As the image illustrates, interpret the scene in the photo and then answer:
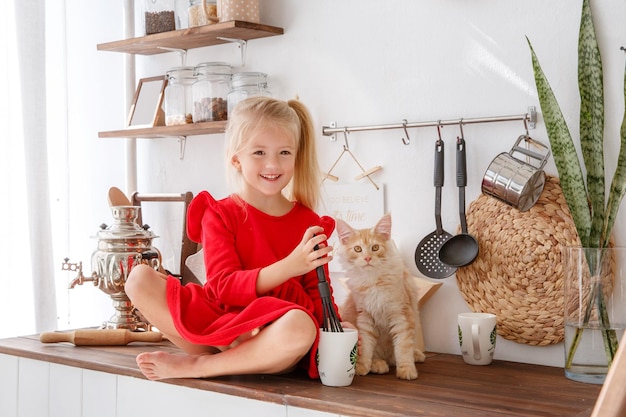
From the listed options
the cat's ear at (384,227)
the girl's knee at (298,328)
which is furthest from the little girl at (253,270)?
the cat's ear at (384,227)

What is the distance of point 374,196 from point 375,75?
295mm

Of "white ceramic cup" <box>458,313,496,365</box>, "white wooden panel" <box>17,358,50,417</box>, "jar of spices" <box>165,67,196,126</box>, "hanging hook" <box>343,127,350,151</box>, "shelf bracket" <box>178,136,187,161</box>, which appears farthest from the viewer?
"shelf bracket" <box>178,136,187,161</box>

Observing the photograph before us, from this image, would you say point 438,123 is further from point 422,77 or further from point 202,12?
point 202,12

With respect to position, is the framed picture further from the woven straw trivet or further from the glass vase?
the glass vase

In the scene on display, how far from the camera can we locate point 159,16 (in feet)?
6.99

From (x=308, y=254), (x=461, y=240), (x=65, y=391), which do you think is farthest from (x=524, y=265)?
(x=65, y=391)

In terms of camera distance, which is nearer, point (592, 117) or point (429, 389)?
point (429, 389)

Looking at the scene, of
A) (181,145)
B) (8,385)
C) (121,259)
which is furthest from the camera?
(181,145)

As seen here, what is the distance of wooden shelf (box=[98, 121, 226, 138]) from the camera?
78.3 inches

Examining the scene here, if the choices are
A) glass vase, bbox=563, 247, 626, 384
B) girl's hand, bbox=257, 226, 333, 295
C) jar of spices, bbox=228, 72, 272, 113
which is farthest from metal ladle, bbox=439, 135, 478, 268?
jar of spices, bbox=228, 72, 272, 113

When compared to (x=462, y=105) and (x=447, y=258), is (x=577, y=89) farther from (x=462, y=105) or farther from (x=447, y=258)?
(x=447, y=258)

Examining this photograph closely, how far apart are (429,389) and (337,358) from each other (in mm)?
175

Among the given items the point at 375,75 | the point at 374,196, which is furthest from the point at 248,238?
the point at 375,75

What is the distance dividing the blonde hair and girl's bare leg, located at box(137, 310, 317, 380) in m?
0.39
